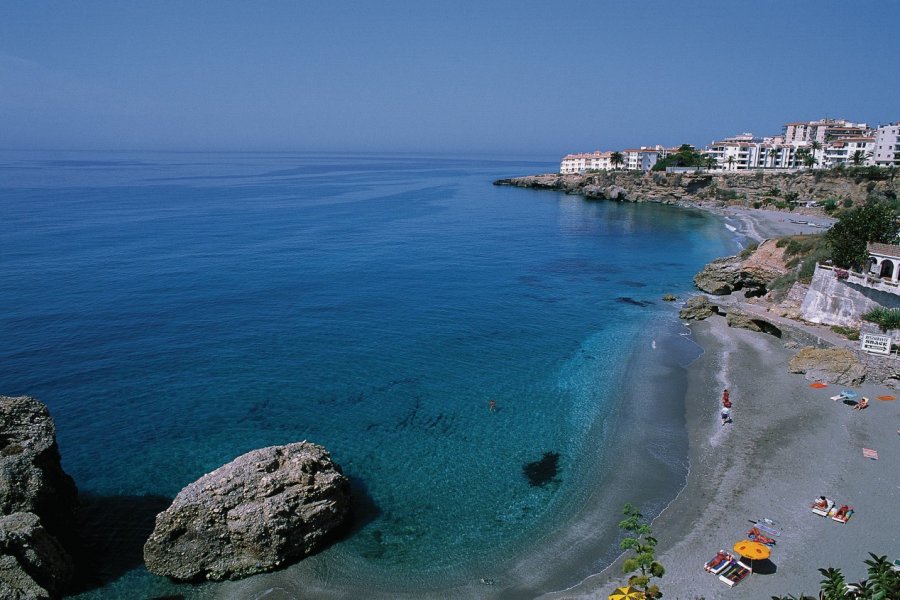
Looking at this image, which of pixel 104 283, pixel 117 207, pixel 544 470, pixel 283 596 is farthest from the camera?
pixel 117 207

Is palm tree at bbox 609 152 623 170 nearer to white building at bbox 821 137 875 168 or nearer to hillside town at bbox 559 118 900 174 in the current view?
hillside town at bbox 559 118 900 174

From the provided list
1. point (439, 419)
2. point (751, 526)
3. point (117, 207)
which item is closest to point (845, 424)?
point (751, 526)

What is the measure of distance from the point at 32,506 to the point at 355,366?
20890mm

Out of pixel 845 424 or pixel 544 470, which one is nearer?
pixel 544 470

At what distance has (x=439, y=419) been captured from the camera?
32.3 metres

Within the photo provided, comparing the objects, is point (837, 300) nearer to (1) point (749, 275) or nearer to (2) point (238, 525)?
(1) point (749, 275)

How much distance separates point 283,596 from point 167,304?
3894 cm

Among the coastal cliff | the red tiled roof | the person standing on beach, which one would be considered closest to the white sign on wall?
the red tiled roof

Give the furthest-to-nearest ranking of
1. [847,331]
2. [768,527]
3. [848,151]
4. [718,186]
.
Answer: [848,151] → [718,186] → [847,331] → [768,527]

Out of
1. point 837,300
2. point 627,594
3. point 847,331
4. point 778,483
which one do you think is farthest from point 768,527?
point 837,300

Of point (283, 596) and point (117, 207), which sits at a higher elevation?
point (117, 207)

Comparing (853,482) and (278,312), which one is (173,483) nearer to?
(278,312)

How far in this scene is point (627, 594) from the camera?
18.0 meters

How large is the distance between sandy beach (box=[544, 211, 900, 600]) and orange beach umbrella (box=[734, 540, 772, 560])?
78cm
